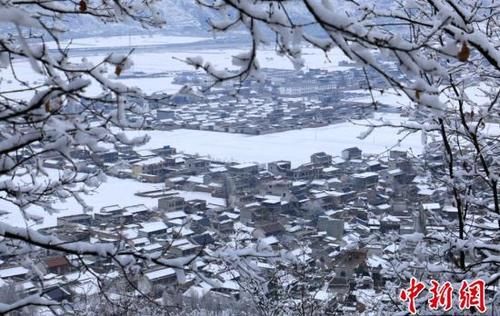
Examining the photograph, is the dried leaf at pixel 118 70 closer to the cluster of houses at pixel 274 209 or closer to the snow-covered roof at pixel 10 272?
the cluster of houses at pixel 274 209

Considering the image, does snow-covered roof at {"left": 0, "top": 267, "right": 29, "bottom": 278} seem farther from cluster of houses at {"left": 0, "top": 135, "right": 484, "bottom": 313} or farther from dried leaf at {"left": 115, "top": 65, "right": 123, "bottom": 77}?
dried leaf at {"left": 115, "top": 65, "right": 123, "bottom": 77}

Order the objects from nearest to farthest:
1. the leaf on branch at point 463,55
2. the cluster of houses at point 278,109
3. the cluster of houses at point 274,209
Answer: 1. the leaf on branch at point 463,55
2. the cluster of houses at point 274,209
3. the cluster of houses at point 278,109

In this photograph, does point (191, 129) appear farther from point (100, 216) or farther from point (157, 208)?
point (100, 216)

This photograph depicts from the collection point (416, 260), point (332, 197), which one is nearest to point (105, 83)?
point (416, 260)

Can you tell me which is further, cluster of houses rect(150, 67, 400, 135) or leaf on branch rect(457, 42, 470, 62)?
cluster of houses rect(150, 67, 400, 135)

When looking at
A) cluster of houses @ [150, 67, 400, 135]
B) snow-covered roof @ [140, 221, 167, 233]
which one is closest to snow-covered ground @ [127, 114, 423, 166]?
cluster of houses @ [150, 67, 400, 135]

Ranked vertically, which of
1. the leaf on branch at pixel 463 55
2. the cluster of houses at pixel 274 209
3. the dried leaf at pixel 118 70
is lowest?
the cluster of houses at pixel 274 209

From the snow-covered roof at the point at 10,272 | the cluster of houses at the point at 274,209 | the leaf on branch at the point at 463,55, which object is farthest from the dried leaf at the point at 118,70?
the snow-covered roof at the point at 10,272

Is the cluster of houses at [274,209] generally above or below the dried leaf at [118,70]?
below

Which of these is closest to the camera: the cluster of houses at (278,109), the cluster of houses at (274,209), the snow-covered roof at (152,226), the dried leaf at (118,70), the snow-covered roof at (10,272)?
the dried leaf at (118,70)
